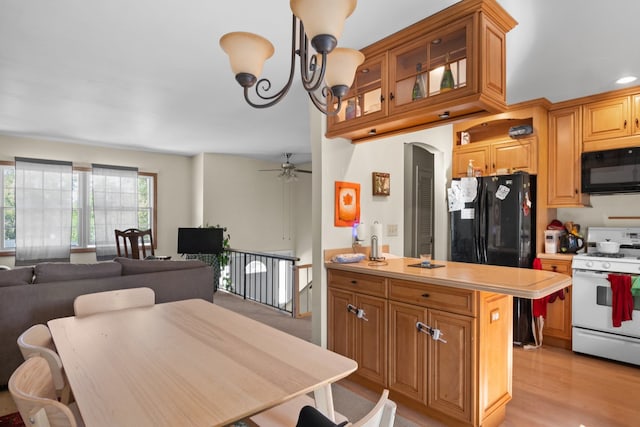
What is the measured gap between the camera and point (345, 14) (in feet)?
4.03

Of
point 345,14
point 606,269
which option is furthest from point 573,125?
point 345,14

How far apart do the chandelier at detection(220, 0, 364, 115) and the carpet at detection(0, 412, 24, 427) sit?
2.49 meters

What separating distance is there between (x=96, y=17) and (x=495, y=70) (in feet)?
7.59

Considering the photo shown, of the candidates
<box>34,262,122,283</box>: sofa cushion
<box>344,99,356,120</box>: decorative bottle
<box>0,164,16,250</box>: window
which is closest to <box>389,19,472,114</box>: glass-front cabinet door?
<box>344,99,356,120</box>: decorative bottle

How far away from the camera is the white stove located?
3049 millimetres

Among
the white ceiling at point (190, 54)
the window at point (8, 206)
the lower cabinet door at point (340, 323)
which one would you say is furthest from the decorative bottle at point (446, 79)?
the window at point (8, 206)

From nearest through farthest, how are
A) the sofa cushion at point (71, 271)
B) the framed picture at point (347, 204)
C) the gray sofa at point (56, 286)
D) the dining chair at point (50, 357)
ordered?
1. the dining chair at point (50, 357)
2. the gray sofa at point (56, 286)
3. the sofa cushion at point (71, 271)
4. the framed picture at point (347, 204)

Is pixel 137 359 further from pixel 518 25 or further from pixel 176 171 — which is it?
pixel 176 171

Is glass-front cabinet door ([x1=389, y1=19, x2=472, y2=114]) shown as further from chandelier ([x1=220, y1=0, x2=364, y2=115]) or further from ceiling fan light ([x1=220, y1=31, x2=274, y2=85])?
ceiling fan light ([x1=220, y1=31, x2=274, y2=85])

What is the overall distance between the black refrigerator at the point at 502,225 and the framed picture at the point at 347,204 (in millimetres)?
1509

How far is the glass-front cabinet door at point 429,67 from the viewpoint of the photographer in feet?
6.54

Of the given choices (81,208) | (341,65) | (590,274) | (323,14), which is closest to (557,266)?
(590,274)

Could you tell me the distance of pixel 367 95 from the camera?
2.57 m

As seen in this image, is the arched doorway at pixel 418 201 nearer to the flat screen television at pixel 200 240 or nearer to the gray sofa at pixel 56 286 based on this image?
the gray sofa at pixel 56 286
